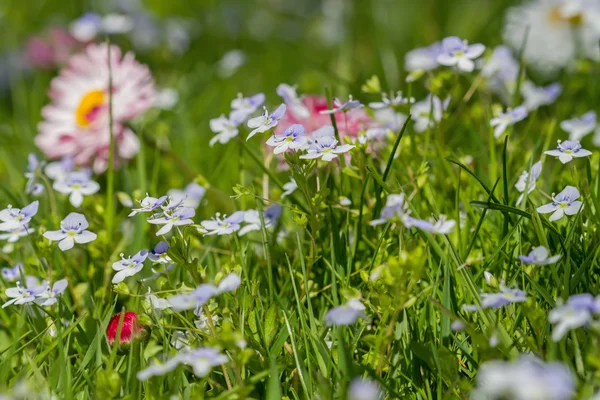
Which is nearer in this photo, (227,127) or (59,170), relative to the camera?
(227,127)

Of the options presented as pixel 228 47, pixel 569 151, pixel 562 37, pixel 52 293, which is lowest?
pixel 228 47

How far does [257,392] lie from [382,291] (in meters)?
0.24

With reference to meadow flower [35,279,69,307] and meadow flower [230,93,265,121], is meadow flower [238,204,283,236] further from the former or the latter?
meadow flower [35,279,69,307]

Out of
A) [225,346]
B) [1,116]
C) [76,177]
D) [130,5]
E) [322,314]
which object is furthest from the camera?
[130,5]

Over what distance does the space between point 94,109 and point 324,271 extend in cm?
107

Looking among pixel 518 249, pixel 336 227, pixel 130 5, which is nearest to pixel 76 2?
pixel 130 5

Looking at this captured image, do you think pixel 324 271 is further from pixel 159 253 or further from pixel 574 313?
pixel 574 313

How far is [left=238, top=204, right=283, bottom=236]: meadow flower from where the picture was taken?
1284 millimetres

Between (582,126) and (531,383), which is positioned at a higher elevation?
(531,383)

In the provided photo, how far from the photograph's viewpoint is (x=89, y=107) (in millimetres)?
2070

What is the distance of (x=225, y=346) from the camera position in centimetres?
93

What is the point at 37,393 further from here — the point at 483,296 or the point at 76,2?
the point at 76,2

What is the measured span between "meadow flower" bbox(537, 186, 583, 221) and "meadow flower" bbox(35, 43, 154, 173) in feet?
3.83

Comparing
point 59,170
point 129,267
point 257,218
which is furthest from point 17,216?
point 59,170
